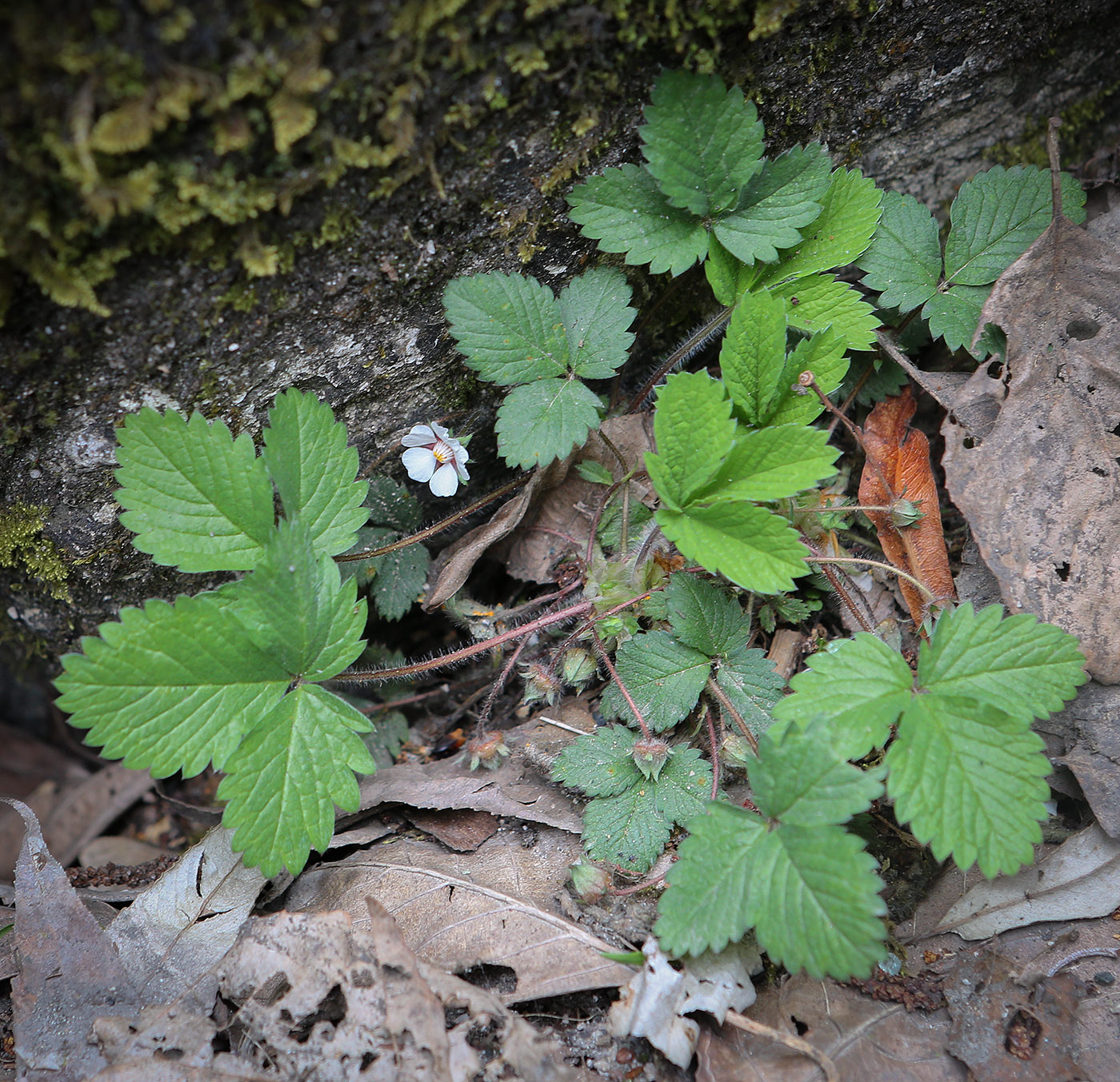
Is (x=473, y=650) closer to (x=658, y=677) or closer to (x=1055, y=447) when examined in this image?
(x=658, y=677)

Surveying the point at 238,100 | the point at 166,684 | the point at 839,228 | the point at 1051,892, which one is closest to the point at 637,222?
the point at 839,228

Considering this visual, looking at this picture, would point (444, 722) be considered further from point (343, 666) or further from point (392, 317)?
point (392, 317)

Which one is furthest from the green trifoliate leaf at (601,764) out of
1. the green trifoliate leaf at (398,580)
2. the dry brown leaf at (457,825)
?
the green trifoliate leaf at (398,580)

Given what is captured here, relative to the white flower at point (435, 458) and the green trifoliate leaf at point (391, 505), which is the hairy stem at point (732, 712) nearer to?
the white flower at point (435, 458)

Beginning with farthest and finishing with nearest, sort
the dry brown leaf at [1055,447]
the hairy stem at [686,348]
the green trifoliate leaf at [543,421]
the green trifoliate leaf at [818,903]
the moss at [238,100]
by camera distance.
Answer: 1. the hairy stem at [686,348]
2. the green trifoliate leaf at [543,421]
3. the dry brown leaf at [1055,447]
4. the green trifoliate leaf at [818,903]
5. the moss at [238,100]

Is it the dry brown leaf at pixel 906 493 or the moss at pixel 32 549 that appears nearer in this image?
the moss at pixel 32 549

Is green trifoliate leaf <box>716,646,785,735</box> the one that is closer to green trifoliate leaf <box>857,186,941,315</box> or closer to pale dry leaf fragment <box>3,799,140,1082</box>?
green trifoliate leaf <box>857,186,941,315</box>

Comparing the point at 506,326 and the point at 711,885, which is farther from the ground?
the point at 506,326
